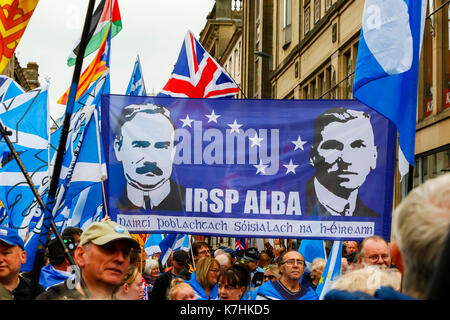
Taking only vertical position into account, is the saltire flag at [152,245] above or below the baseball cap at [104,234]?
above

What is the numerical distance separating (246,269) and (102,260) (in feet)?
10.5

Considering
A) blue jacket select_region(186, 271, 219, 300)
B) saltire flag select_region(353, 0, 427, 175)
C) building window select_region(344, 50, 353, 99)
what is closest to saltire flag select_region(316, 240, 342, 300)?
blue jacket select_region(186, 271, 219, 300)

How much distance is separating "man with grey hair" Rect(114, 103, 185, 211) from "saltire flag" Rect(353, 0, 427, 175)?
8.39 feet

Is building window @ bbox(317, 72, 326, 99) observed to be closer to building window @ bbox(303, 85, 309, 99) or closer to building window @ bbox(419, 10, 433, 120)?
building window @ bbox(303, 85, 309, 99)

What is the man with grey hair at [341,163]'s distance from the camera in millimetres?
8141

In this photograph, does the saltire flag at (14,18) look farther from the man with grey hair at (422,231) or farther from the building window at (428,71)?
the building window at (428,71)

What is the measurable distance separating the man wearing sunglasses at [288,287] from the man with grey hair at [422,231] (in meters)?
5.34

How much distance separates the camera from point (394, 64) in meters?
6.78

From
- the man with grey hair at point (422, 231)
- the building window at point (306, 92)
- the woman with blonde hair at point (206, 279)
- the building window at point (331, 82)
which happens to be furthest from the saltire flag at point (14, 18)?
the building window at point (306, 92)

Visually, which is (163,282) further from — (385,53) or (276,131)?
(385,53)

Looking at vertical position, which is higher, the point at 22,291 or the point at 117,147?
the point at 117,147

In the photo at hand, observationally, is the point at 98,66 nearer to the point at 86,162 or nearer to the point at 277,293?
the point at 86,162

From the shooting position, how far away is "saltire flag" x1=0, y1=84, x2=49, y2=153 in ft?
36.2

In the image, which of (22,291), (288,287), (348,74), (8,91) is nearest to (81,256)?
(22,291)
